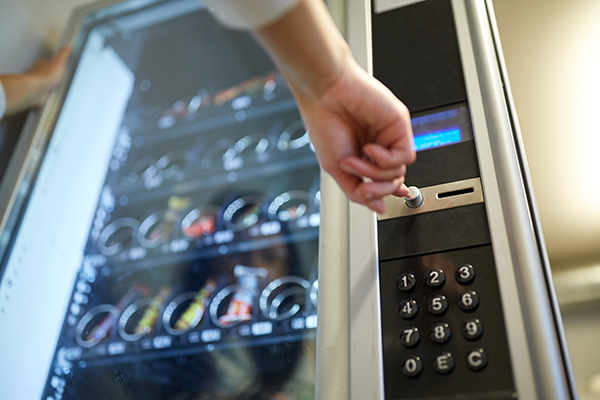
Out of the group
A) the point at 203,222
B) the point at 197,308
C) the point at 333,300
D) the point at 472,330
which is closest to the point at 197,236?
the point at 203,222

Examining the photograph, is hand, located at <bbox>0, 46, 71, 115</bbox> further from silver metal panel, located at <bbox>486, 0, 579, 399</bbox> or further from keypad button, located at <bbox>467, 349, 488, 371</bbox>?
keypad button, located at <bbox>467, 349, 488, 371</bbox>

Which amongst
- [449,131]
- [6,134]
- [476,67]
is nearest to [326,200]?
[449,131]

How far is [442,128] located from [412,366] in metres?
0.38

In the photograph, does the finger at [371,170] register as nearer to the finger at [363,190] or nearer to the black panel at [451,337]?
the finger at [363,190]

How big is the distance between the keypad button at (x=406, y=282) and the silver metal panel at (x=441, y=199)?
105mm

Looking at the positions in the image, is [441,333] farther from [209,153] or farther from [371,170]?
[209,153]

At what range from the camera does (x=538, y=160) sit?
96cm

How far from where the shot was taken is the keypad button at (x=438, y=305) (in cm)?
66

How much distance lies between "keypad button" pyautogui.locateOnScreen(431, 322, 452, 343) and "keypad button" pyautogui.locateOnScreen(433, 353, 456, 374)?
0.02 meters

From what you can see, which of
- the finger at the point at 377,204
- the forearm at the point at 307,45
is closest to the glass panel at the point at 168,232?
the finger at the point at 377,204

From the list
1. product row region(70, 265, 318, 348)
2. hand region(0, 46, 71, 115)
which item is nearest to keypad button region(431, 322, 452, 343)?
product row region(70, 265, 318, 348)

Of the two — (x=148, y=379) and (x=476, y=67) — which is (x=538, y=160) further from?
(x=148, y=379)

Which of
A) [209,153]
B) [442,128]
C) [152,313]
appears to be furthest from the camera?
[209,153]

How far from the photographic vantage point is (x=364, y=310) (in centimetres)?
72
